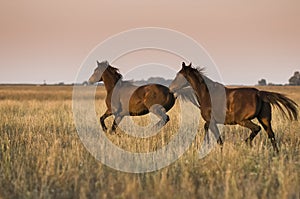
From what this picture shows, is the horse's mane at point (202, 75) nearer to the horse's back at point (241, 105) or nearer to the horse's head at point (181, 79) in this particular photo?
the horse's head at point (181, 79)

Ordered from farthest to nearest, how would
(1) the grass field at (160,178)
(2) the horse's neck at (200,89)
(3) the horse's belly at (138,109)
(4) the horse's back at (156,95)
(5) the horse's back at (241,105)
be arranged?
(3) the horse's belly at (138,109) < (4) the horse's back at (156,95) < (2) the horse's neck at (200,89) < (5) the horse's back at (241,105) < (1) the grass field at (160,178)

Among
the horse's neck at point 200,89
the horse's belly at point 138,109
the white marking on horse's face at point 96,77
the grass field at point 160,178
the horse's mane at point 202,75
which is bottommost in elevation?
the grass field at point 160,178

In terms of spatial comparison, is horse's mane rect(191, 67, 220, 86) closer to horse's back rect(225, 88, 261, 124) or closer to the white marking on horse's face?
horse's back rect(225, 88, 261, 124)

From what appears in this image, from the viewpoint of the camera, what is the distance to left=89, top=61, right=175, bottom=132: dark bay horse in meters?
10.6

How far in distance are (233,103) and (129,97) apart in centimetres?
378

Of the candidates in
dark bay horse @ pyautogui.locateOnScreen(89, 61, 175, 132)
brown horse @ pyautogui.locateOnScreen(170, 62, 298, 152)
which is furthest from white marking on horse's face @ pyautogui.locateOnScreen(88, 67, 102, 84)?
brown horse @ pyautogui.locateOnScreen(170, 62, 298, 152)

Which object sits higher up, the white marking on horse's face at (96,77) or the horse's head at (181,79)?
the white marking on horse's face at (96,77)

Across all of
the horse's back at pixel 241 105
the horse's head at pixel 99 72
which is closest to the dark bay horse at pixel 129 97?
the horse's head at pixel 99 72

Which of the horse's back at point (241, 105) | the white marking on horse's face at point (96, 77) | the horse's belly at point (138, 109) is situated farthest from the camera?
the white marking on horse's face at point (96, 77)

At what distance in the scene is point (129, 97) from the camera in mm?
10805

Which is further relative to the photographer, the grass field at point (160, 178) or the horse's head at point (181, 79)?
the horse's head at point (181, 79)

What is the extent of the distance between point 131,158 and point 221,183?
6.71 ft

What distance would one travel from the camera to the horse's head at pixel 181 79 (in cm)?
824

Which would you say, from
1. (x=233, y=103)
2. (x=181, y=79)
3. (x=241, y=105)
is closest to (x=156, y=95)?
(x=181, y=79)
